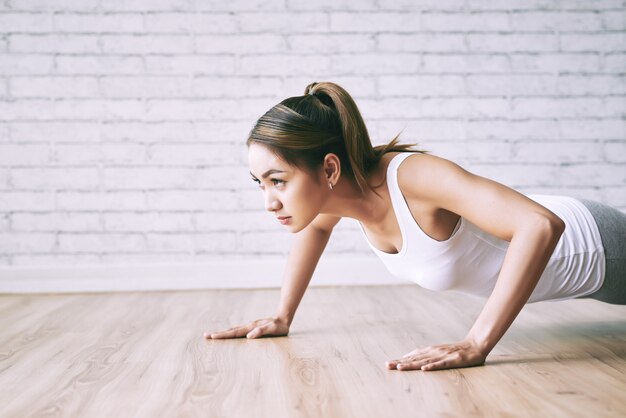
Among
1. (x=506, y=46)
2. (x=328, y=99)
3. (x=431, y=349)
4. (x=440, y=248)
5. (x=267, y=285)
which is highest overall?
(x=506, y=46)

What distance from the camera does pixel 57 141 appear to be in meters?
3.41

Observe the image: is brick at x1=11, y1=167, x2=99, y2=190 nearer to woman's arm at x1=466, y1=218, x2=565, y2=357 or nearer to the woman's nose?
the woman's nose

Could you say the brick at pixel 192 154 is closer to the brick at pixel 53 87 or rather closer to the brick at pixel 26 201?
the brick at pixel 53 87

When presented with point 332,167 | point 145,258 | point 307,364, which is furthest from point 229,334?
point 145,258

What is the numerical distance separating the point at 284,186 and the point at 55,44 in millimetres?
2216

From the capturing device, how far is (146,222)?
3426mm

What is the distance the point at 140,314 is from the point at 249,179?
3.26 ft

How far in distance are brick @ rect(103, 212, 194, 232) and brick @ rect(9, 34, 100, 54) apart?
2.79 feet

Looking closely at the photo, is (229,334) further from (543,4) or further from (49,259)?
(543,4)

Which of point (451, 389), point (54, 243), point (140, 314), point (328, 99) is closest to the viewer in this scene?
point (451, 389)

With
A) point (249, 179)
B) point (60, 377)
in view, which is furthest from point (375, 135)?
point (60, 377)

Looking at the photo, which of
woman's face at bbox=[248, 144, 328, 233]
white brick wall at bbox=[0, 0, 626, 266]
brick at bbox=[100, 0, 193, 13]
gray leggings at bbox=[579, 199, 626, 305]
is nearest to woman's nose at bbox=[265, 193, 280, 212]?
woman's face at bbox=[248, 144, 328, 233]

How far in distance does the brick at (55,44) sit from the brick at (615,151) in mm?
2671

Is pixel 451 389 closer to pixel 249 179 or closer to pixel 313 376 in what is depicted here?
pixel 313 376
